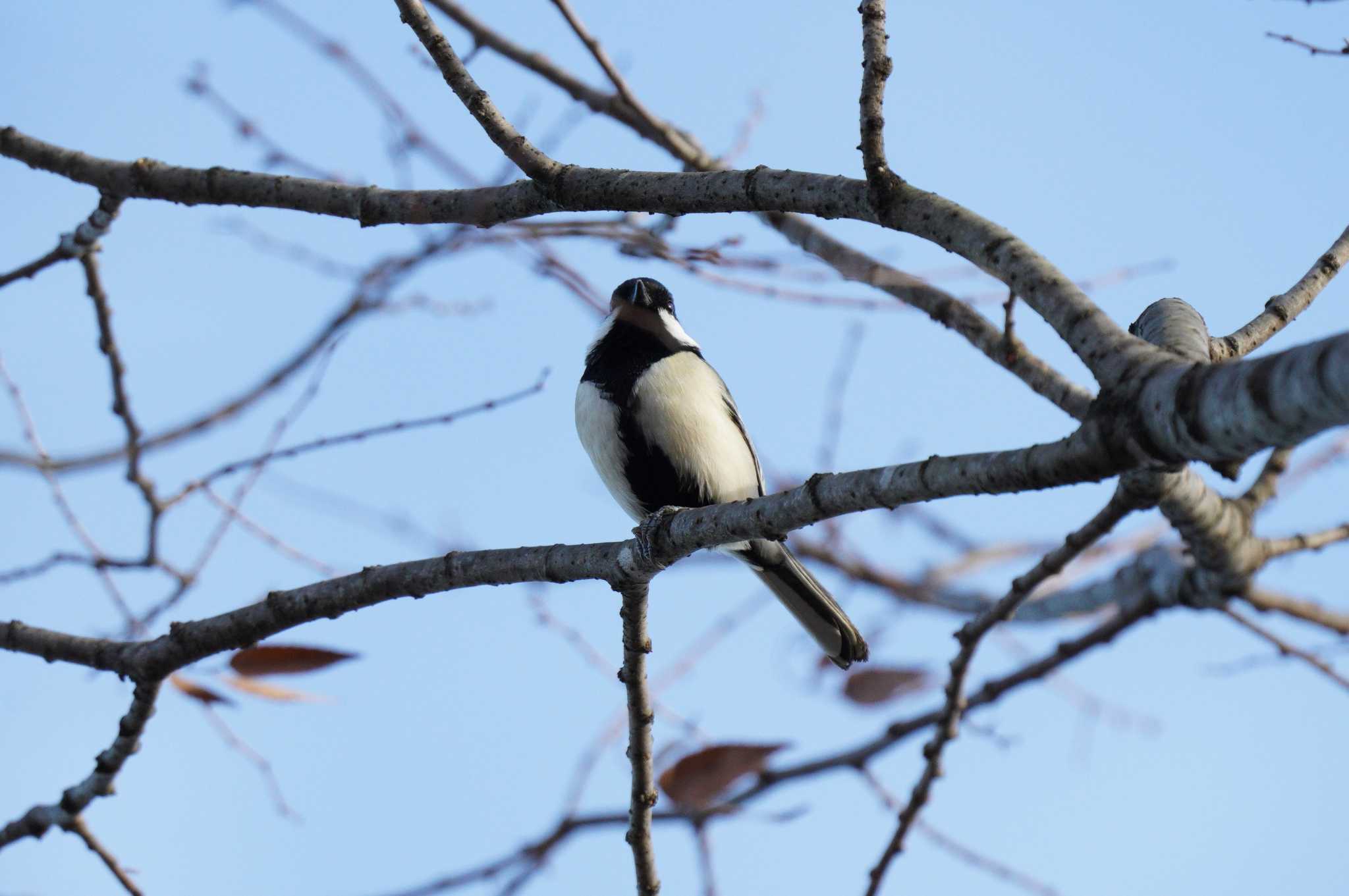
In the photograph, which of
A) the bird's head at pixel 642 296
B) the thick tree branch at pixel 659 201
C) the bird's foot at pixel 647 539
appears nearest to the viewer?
the thick tree branch at pixel 659 201

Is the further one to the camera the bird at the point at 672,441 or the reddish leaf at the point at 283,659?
the bird at the point at 672,441

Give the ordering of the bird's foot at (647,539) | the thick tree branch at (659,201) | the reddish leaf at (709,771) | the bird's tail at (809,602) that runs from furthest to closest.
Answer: the bird's tail at (809,602), the reddish leaf at (709,771), the bird's foot at (647,539), the thick tree branch at (659,201)

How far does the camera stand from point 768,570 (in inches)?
160

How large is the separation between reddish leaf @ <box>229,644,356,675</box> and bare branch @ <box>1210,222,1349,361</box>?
207 cm

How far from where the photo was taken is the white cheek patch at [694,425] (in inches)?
149

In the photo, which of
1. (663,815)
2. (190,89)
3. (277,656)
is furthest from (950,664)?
(190,89)

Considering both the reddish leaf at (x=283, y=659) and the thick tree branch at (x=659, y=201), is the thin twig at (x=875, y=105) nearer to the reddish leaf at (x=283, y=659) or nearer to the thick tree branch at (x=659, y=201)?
the thick tree branch at (x=659, y=201)

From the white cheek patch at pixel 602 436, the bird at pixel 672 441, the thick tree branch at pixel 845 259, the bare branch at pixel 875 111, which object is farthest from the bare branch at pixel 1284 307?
the white cheek patch at pixel 602 436

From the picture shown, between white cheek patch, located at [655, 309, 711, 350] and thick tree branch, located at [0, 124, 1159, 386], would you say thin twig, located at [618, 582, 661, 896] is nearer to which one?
thick tree branch, located at [0, 124, 1159, 386]

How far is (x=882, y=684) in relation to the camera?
3340mm

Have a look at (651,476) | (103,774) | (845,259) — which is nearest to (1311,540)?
(845,259)

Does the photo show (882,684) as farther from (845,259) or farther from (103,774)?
(103,774)

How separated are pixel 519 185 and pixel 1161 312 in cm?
126

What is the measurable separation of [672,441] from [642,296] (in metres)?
0.80
